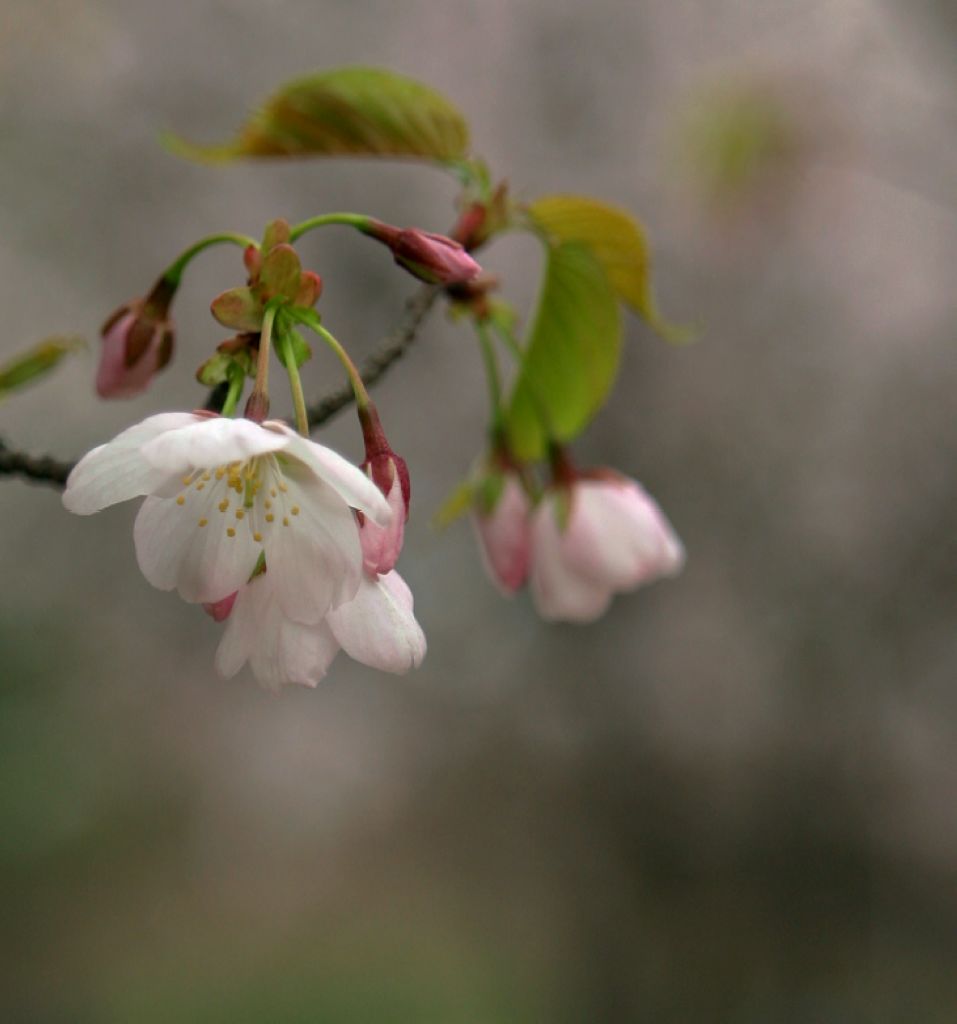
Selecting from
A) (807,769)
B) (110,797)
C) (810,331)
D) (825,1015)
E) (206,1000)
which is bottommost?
(206,1000)

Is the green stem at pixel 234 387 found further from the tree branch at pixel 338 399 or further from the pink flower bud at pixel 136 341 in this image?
the pink flower bud at pixel 136 341

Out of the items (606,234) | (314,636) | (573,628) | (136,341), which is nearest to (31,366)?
(136,341)

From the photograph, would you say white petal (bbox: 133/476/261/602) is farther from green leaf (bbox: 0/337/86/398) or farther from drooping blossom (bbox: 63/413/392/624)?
green leaf (bbox: 0/337/86/398)

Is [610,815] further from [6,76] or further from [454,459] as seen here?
[6,76]

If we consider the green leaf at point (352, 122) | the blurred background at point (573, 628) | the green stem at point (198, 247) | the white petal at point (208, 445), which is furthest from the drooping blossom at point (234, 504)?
the blurred background at point (573, 628)

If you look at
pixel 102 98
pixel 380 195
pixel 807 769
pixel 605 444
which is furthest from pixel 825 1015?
pixel 102 98

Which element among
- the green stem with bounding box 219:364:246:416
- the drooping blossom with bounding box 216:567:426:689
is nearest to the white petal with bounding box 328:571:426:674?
the drooping blossom with bounding box 216:567:426:689
